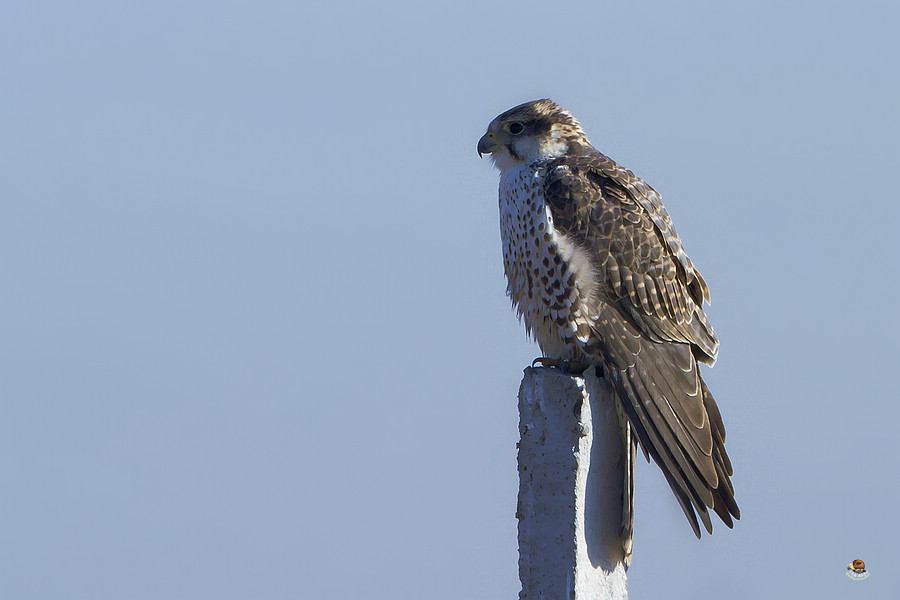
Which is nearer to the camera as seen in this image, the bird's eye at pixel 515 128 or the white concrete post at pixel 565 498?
the white concrete post at pixel 565 498

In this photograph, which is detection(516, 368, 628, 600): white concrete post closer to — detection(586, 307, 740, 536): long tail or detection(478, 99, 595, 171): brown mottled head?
detection(586, 307, 740, 536): long tail

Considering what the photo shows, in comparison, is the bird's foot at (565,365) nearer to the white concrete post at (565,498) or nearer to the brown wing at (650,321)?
the brown wing at (650,321)

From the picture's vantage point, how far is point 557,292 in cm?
483

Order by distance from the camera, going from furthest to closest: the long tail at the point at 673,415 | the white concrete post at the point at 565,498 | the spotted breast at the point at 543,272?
the spotted breast at the point at 543,272 < the long tail at the point at 673,415 < the white concrete post at the point at 565,498

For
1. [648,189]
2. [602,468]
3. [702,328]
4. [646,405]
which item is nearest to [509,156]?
[648,189]

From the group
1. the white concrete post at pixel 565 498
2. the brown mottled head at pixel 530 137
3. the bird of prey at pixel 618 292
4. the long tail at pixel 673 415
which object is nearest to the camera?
the white concrete post at pixel 565 498

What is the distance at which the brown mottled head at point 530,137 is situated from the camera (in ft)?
17.6

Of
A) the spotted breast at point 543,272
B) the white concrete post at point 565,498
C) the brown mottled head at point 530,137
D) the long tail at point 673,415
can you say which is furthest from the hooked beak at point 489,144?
the white concrete post at point 565,498

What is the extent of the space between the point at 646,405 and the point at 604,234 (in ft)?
2.90

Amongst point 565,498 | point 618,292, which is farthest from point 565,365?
point 565,498

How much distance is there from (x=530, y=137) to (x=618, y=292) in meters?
0.96

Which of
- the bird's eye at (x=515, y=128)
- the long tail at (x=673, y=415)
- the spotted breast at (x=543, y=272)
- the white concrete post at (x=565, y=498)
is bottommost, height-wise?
the white concrete post at (x=565, y=498)

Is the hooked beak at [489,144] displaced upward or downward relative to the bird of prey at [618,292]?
upward

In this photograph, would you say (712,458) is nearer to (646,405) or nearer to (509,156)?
(646,405)
